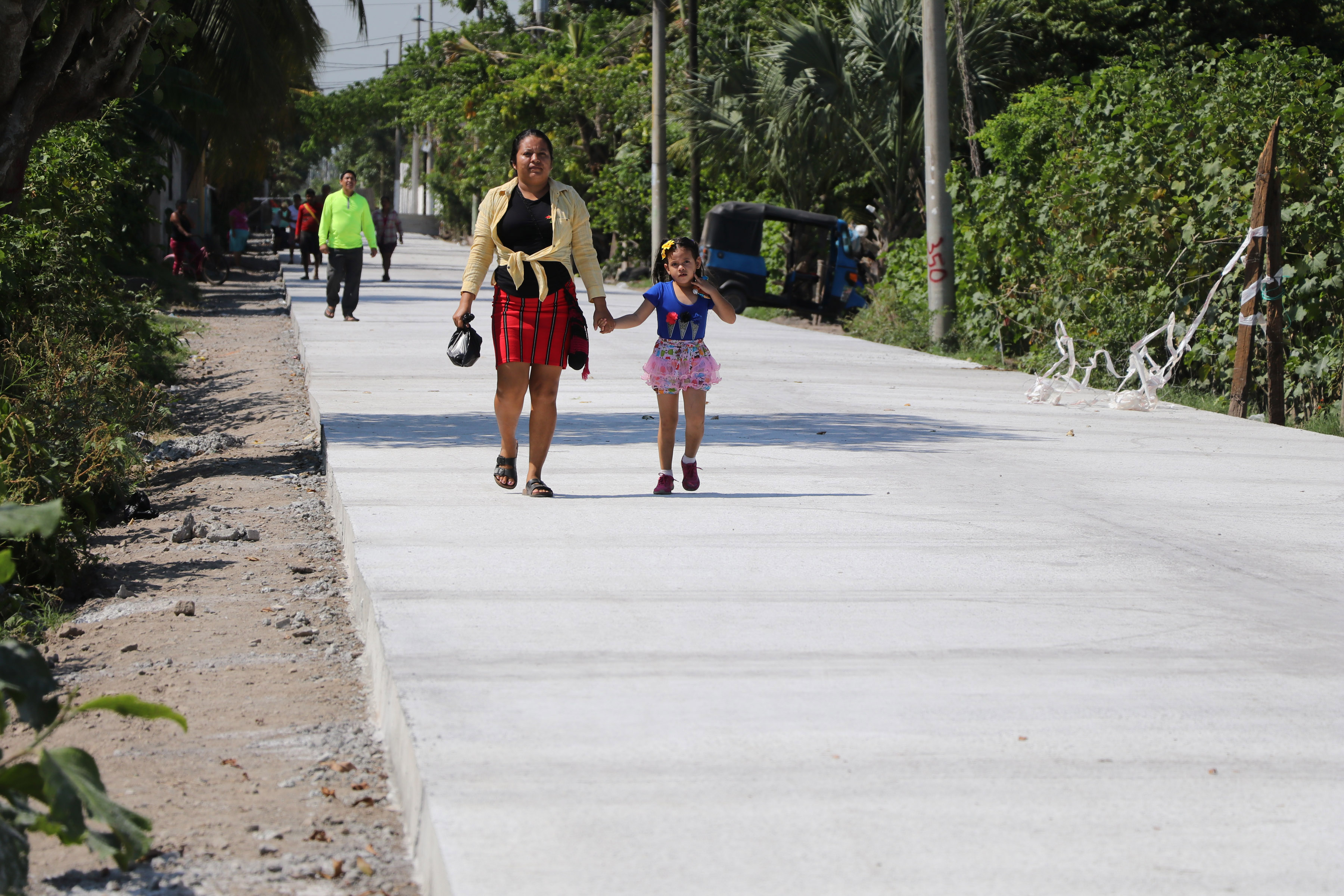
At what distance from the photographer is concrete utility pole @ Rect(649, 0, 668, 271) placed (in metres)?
30.4

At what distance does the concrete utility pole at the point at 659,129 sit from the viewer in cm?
3042

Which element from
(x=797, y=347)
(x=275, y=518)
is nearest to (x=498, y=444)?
(x=275, y=518)

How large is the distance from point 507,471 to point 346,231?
11441 millimetres

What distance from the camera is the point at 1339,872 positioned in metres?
3.21

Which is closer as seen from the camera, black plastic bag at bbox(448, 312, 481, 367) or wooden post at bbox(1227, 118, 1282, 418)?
black plastic bag at bbox(448, 312, 481, 367)

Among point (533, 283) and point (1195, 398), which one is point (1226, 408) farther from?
point (533, 283)

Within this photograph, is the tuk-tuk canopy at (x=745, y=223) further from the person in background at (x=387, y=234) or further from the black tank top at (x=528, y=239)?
the black tank top at (x=528, y=239)

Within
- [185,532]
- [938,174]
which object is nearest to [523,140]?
[185,532]

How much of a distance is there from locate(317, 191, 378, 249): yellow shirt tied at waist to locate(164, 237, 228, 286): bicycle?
11227 mm

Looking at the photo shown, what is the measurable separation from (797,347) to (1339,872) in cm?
1441

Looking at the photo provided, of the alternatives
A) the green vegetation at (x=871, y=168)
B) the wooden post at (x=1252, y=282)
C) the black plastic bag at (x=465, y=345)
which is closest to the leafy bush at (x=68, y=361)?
the green vegetation at (x=871, y=168)

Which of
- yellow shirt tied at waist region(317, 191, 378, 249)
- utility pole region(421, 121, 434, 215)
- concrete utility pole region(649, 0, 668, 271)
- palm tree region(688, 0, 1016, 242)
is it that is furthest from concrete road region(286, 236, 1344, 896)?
utility pole region(421, 121, 434, 215)

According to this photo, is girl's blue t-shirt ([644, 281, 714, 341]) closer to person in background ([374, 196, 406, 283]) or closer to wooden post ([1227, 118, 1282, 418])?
wooden post ([1227, 118, 1282, 418])

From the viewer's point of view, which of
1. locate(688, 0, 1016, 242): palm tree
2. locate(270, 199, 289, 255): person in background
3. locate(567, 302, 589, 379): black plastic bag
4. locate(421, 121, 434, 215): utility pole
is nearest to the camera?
locate(567, 302, 589, 379): black plastic bag
